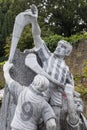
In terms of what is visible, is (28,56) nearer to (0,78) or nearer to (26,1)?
(0,78)

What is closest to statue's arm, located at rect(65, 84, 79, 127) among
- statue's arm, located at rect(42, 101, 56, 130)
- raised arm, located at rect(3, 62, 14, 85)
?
statue's arm, located at rect(42, 101, 56, 130)

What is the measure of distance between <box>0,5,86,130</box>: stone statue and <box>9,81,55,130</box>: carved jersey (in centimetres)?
23

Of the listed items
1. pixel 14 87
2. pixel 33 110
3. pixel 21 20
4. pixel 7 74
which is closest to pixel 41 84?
pixel 33 110

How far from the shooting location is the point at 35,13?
6551 millimetres

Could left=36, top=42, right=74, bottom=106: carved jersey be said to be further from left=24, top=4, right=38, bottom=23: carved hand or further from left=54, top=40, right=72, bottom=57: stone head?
left=24, top=4, right=38, bottom=23: carved hand

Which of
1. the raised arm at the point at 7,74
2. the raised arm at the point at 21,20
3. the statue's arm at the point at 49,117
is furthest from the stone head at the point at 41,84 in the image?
the raised arm at the point at 21,20

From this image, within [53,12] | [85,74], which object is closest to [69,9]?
[53,12]

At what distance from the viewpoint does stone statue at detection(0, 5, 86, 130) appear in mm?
6137

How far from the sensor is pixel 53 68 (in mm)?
6328

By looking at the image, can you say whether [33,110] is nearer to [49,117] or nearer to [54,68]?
[49,117]

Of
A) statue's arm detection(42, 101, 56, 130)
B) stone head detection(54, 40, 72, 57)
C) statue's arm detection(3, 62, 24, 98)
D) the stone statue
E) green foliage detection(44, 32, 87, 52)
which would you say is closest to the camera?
statue's arm detection(42, 101, 56, 130)

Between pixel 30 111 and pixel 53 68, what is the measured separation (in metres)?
0.78

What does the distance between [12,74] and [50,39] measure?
496 inches

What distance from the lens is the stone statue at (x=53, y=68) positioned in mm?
6137
